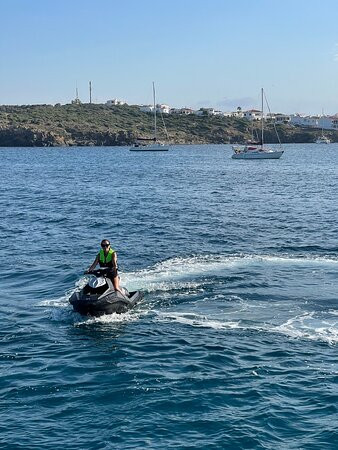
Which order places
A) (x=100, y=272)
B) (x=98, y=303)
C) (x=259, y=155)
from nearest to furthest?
(x=98, y=303) < (x=100, y=272) < (x=259, y=155)

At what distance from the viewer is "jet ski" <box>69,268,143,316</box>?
70.4 ft

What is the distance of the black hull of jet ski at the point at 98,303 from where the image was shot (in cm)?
2144

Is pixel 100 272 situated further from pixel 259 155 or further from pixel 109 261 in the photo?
pixel 259 155

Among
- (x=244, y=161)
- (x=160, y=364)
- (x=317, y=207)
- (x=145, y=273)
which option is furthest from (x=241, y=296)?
(x=244, y=161)

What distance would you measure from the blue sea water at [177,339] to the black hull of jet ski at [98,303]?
0.34m

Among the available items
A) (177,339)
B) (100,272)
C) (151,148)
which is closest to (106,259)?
(100,272)

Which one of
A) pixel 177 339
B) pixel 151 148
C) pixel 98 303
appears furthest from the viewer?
pixel 151 148

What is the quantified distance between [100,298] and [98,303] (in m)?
0.18

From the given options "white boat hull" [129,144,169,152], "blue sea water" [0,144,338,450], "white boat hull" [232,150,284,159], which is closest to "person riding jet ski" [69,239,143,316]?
"blue sea water" [0,144,338,450]

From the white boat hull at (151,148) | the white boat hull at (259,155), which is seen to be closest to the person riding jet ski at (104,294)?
the white boat hull at (259,155)

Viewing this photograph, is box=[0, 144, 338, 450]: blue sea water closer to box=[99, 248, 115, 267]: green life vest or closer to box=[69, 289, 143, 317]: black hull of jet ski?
box=[69, 289, 143, 317]: black hull of jet ski

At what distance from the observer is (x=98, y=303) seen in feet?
70.4

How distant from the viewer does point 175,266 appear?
29.6 m

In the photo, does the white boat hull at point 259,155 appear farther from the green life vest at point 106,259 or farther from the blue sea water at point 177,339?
the green life vest at point 106,259
